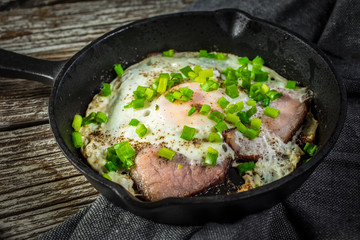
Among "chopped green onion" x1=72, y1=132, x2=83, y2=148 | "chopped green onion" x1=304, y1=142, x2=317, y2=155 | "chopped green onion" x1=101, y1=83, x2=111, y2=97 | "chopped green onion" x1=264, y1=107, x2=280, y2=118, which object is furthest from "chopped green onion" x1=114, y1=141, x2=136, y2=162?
"chopped green onion" x1=304, y1=142, x2=317, y2=155

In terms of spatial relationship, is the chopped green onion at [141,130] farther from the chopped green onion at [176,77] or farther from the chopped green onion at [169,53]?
the chopped green onion at [169,53]

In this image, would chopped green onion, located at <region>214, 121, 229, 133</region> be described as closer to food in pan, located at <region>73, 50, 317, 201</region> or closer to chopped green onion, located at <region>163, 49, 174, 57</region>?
food in pan, located at <region>73, 50, 317, 201</region>

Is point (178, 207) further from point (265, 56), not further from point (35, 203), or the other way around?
point (265, 56)

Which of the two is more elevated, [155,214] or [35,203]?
[155,214]

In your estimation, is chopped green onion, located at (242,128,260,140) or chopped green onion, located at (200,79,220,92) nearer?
chopped green onion, located at (242,128,260,140)

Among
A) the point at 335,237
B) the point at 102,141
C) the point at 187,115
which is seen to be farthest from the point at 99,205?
the point at 335,237

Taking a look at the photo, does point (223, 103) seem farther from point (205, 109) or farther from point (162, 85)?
point (162, 85)
